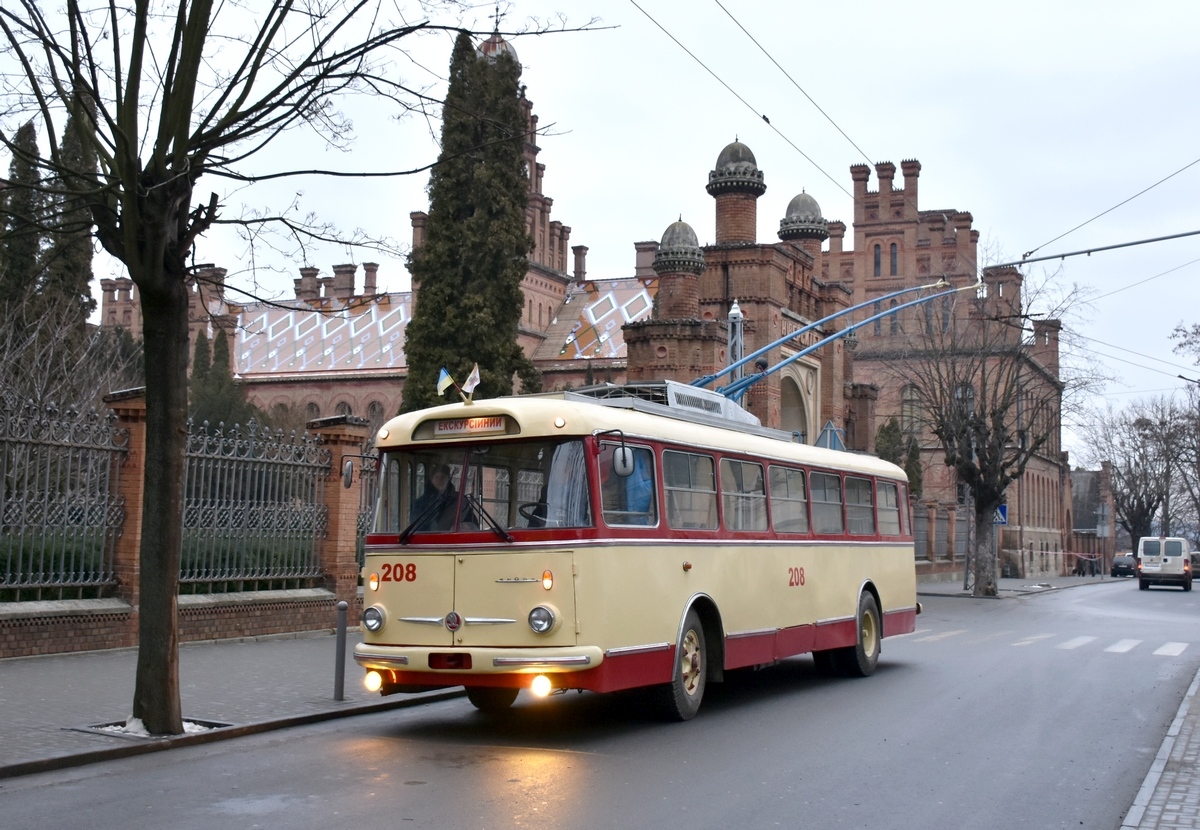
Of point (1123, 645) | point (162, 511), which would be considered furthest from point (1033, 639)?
point (162, 511)

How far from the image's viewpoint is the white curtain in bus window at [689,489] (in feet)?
38.7

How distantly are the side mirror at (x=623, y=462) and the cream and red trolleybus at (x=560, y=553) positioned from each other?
0.02 metres

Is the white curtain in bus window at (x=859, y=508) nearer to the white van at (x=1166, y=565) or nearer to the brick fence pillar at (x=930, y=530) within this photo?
the brick fence pillar at (x=930, y=530)

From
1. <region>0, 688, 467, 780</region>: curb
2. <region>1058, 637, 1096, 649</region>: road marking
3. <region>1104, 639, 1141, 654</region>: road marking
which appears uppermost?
<region>0, 688, 467, 780</region>: curb

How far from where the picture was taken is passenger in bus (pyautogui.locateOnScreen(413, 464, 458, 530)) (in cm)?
1099

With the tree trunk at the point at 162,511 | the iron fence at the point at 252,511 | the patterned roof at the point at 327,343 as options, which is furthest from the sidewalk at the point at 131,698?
the patterned roof at the point at 327,343

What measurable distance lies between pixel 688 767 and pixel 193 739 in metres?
3.92

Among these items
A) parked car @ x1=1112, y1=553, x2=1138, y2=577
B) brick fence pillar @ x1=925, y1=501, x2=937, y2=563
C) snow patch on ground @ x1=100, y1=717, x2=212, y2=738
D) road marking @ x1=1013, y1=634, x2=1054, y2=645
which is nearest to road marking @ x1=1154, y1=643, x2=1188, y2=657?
road marking @ x1=1013, y1=634, x2=1054, y2=645

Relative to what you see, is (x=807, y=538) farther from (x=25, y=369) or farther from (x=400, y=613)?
(x=25, y=369)

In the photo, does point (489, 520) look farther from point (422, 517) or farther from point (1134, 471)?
point (1134, 471)

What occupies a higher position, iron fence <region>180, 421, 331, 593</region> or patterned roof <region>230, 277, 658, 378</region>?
patterned roof <region>230, 277, 658, 378</region>

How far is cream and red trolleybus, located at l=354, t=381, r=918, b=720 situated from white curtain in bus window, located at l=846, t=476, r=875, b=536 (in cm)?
321

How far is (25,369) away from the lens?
28.6m

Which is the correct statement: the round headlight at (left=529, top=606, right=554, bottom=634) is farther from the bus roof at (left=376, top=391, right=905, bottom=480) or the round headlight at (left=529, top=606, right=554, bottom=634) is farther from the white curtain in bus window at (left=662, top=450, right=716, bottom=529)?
the white curtain in bus window at (left=662, top=450, right=716, bottom=529)
